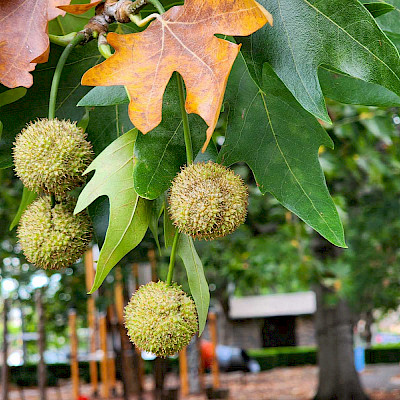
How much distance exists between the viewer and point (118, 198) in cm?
94

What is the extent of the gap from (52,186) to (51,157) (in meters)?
0.05

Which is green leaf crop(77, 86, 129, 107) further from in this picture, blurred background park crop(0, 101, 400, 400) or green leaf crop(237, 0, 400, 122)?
blurred background park crop(0, 101, 400, 400)

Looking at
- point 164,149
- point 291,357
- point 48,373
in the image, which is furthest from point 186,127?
point 291,357

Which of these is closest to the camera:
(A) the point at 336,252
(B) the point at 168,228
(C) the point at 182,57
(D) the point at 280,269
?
(C) the point at 182,57

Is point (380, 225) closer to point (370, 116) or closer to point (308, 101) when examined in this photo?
point (370, 116)

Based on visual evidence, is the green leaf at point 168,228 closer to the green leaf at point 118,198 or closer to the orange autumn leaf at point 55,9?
the green leaf at point 118,198

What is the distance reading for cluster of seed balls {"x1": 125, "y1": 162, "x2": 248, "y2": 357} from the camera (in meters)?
0.90

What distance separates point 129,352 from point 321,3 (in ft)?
19.8

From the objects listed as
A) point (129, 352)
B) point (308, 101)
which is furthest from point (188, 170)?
point (129, 352)

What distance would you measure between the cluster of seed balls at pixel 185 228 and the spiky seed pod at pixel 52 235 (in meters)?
0.13

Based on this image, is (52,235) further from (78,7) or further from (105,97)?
(78,7)

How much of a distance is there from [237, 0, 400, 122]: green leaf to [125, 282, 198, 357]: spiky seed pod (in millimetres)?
373

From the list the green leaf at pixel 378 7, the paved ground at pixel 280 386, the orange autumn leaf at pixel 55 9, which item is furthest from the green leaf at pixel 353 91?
the paved ground at pixel 280 386

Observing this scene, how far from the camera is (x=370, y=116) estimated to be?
4023 mm
